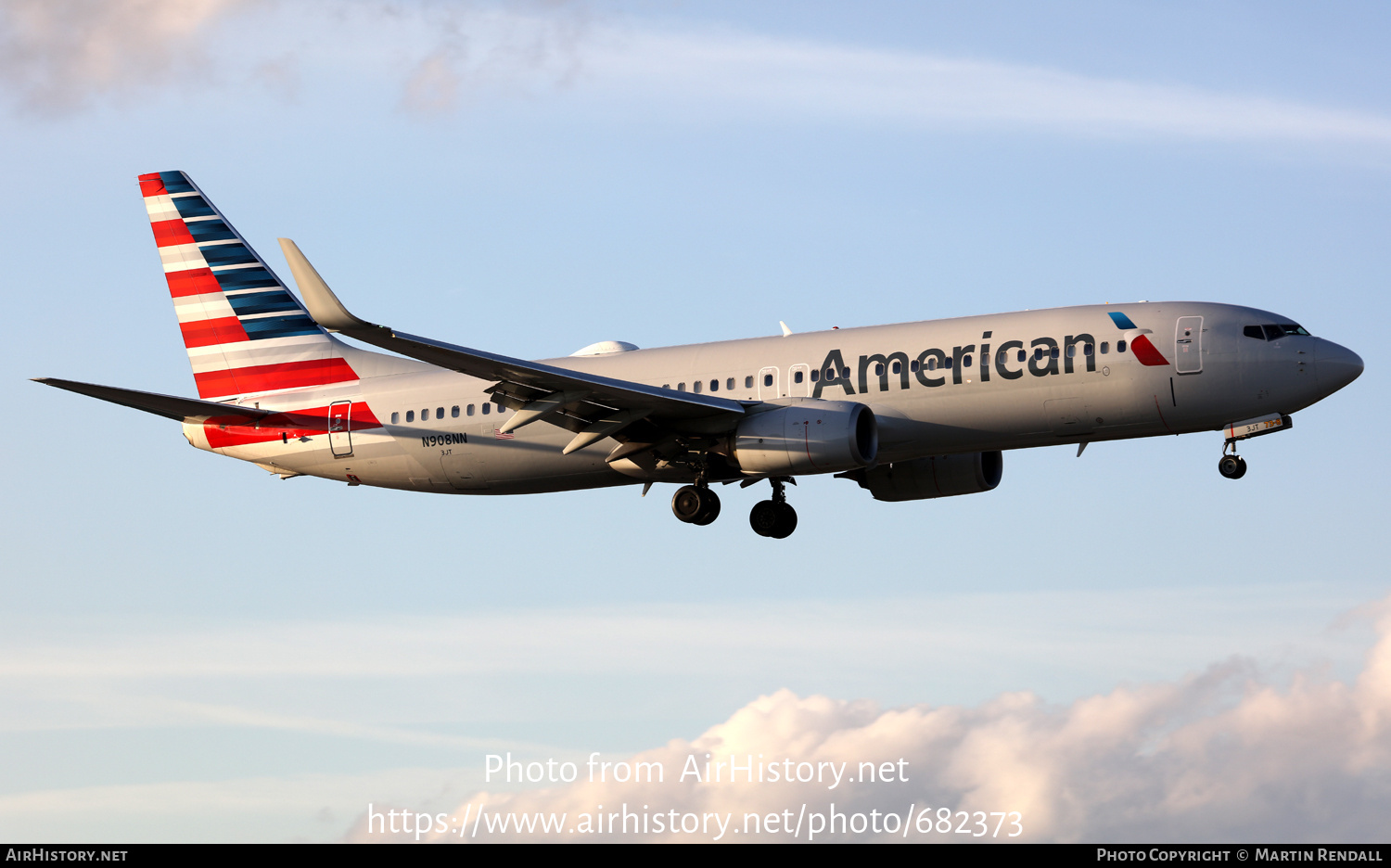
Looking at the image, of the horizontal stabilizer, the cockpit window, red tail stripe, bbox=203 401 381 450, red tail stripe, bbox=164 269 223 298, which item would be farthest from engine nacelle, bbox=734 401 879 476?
red tail stripe, bbox=164 269 223 298

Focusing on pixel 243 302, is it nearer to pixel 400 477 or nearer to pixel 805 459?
pixel 400 477

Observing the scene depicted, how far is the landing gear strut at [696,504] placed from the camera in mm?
37969

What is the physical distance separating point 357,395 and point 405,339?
12260 millimetres

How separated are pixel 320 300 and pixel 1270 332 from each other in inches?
807

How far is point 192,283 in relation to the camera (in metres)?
44.4

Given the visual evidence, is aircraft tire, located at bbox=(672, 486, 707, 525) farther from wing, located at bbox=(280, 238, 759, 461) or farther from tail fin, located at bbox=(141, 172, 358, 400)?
tail fin, located at bbox=(141, 172, 358, 400)

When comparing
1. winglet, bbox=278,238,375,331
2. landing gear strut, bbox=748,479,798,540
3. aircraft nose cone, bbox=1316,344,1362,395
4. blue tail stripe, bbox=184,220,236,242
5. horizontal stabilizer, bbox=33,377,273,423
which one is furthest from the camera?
blue tail stripe, bbox=184,220,236,242

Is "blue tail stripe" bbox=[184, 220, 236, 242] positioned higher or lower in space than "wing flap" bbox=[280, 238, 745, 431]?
higher

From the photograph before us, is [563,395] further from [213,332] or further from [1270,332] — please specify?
[1270,332]

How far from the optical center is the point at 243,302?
144ft

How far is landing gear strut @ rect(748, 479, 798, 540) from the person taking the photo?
3988 centimetres

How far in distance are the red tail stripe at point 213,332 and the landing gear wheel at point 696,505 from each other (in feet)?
45.3

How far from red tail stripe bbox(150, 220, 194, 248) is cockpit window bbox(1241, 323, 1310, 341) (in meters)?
28.7
